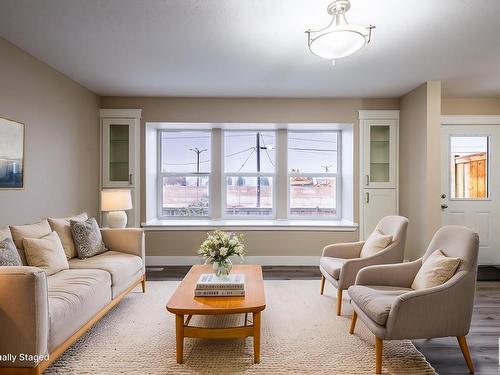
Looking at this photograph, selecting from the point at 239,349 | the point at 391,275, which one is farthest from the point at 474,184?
the point at 239,349

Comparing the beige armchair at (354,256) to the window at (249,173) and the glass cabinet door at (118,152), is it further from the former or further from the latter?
the glass cabinet door at (118,152)

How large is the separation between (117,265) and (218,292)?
3.91 feet

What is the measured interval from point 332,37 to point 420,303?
183 cm

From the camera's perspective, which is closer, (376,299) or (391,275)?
(376,299)

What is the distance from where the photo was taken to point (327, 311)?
3023mm

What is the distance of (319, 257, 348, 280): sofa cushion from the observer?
301 cm

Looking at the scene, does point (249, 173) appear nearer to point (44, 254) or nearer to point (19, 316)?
point (44, 254)

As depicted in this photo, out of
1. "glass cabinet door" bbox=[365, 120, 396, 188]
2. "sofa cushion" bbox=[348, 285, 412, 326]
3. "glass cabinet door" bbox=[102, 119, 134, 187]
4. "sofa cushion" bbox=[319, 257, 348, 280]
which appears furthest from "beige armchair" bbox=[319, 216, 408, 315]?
"glass cabinet door" bbox=[102, 119, 134, 187]

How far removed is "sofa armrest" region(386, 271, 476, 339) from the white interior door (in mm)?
3081

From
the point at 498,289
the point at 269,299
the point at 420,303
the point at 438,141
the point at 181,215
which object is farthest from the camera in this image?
the point at 181,215

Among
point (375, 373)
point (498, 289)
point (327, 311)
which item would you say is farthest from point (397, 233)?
point (498, 289)

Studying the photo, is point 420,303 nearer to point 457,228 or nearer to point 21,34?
point 457,228

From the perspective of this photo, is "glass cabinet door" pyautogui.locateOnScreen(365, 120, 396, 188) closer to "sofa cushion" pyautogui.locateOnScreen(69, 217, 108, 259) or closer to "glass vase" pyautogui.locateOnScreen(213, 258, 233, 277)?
"glass vase" pyautogui.locateOnScreen(213, 258, 233, 277)

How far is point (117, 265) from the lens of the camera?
2979mm
